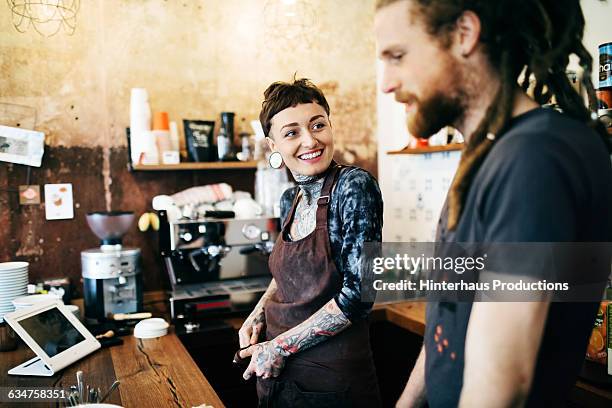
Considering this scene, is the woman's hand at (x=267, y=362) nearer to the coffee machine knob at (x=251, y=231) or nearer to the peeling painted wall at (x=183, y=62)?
the coffee machine knob at (x=251, y=231)

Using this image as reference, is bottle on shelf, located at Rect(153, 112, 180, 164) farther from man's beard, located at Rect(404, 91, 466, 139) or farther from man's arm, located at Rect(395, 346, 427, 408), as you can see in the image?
man's beard, located at Rect(404, 91, 466, 139)

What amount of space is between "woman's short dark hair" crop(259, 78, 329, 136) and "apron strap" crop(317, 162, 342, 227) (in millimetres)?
264

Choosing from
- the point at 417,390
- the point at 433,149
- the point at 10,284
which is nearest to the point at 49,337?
the point at 10,284

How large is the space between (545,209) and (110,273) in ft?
7.09

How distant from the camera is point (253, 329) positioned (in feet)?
6.32

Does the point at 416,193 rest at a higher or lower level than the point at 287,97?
lower

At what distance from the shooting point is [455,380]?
86 centimetres

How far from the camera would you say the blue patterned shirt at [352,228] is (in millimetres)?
1585

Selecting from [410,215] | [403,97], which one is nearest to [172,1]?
[410,215]

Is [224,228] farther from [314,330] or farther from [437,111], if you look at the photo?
[437,111]

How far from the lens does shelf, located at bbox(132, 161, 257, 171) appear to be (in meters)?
2.85

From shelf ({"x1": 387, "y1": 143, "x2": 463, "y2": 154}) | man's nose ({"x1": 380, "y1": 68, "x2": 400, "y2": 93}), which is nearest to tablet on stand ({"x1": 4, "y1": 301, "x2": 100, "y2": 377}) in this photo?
man's nose ({"x1": 380, "y1": 68, "x2": 400, "y2": 93})

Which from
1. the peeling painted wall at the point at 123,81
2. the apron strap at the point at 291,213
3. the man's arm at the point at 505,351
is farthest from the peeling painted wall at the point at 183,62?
the man's arm at the point at 505,351

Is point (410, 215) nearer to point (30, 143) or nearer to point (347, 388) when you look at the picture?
point (347, 388)
